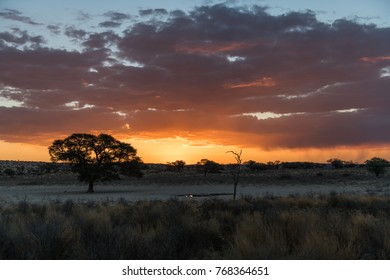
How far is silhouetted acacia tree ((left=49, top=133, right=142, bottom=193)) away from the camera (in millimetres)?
44281

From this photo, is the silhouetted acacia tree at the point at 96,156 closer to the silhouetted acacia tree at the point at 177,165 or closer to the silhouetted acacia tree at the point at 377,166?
the silhouetted acacia tree at the point at 377,166

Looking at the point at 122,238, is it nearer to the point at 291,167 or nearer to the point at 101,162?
the point at 101,162

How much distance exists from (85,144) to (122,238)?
3680 cm

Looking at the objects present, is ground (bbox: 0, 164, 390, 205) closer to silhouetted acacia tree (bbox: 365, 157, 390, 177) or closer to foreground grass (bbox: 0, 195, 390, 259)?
silhouetted acacia tree (bbox: 365, 157, 390, 177)

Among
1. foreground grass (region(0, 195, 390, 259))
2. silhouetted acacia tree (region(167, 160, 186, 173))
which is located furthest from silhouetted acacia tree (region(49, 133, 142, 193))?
silhouetted acacia tree (region(167, 160, 186, 173))

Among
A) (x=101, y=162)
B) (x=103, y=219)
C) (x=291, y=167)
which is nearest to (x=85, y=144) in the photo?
(x=101, y=162)

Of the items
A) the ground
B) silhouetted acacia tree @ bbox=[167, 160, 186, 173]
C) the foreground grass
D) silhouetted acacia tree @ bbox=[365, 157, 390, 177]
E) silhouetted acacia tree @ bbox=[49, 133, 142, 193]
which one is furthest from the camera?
silhouetted acacia tree @ bbox=[167, 160, 186, 173]

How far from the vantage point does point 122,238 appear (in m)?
9.30

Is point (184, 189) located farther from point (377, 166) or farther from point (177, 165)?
point (177, 165)

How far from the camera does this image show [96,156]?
45031 millimetres

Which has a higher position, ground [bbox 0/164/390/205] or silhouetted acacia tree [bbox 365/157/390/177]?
silhouetted acacia tree [bbox 365/157/390/177]

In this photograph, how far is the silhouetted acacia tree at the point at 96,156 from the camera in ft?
145

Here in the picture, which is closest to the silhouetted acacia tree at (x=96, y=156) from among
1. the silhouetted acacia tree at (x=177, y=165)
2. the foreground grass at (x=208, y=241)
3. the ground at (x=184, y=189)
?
the ground at (x=184, y=189)

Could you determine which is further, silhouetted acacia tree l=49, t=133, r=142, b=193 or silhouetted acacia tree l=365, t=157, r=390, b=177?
silhouetted acacia tree l=365, t=157, r=390, b=177
